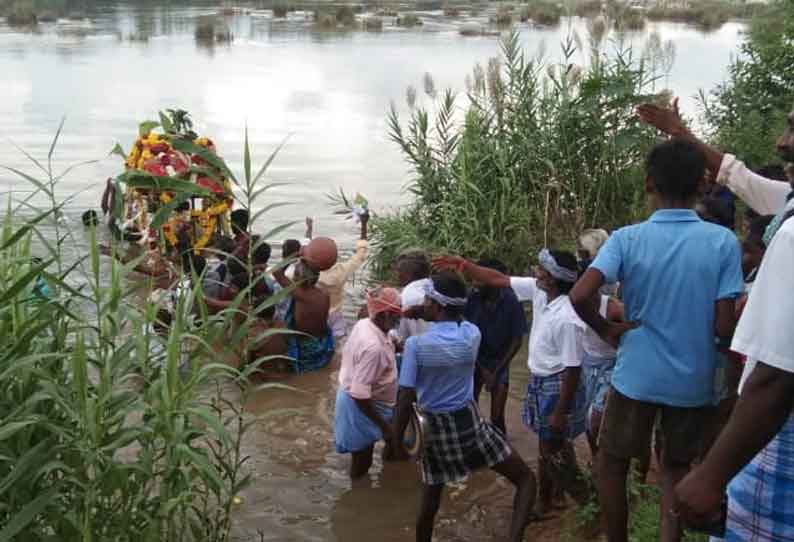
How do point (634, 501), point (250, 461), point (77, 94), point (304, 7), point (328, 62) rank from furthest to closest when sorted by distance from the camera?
1. point (304, 7)
2. point (328, 62)
3. point (77, 94)
4. point (250, 461)
5. point (634, 501)

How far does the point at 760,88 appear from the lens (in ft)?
35.9

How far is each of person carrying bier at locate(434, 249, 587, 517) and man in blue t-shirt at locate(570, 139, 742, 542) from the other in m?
0.83

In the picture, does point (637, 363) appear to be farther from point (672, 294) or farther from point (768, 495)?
point (768, 495)

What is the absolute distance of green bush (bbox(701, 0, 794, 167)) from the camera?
10.2 meters

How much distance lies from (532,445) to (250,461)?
5.90 feet

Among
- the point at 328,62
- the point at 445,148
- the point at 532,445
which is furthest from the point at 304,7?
the point at 532,445

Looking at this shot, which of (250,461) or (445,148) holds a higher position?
(445,148)

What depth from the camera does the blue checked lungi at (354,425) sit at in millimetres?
5395

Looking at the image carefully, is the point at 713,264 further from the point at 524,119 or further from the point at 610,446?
the point at 524,119

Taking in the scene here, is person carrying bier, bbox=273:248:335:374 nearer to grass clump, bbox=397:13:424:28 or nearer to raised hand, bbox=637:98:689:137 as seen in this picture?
raised hand, bbox=637:98:689:137

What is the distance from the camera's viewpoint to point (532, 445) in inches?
248

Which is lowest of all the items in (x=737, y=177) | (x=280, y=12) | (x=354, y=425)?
(x=354, y=425)

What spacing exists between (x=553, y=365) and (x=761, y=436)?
2533 millimetres

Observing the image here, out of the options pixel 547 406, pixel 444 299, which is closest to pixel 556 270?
pixel 444 299
